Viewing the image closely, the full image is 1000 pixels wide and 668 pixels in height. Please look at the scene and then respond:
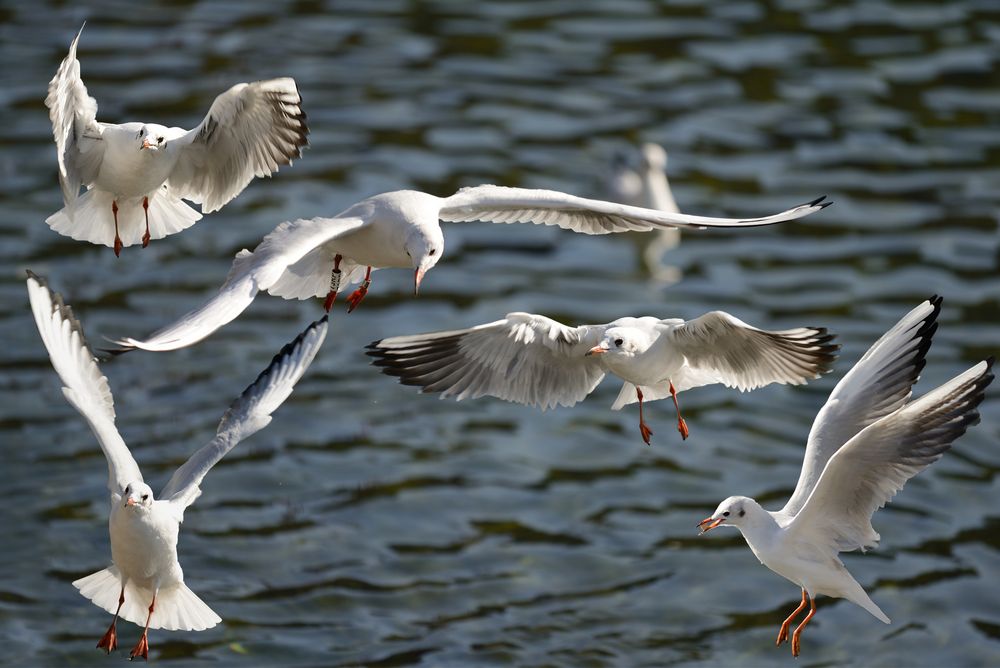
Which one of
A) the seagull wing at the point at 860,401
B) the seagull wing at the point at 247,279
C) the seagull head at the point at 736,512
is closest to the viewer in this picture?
the seagull wing at the point at 247,279

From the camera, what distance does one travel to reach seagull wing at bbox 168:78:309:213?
9609mm

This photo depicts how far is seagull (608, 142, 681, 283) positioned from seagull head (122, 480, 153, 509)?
10.1 metres

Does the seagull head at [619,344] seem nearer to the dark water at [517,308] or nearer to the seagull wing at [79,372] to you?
the seagull wing at [79,372]

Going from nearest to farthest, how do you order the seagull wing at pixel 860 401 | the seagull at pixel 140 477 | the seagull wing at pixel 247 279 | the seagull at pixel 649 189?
the seagull wing at pixel 247 279 < the seagull at pixel 140 477 < the seagull wing at pixel 860 401 < the seagull at pixel 649 189

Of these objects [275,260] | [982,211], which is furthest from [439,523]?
[982,211]

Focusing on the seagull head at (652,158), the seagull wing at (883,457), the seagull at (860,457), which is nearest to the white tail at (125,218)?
the seagull at (860,457)

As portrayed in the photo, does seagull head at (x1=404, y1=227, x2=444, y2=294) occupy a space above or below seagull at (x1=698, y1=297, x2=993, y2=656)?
above

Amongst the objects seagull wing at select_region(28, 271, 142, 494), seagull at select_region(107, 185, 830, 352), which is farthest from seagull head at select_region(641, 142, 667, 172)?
seagull wing at select_region(28, 271, 142, 494)

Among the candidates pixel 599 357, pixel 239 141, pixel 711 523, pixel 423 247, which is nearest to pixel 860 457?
pixel 711 523

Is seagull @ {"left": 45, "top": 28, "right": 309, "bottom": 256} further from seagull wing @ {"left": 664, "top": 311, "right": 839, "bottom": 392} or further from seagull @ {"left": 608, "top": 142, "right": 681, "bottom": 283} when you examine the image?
seagull @ {"left": 608, "top": 142, "right": 681, "bottom": 283}

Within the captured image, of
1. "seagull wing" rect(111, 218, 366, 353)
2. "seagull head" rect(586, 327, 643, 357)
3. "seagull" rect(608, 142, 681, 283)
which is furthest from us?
"seagull" rect(608, 142, 681, 283)

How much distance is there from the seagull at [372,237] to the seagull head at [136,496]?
1.24 metres

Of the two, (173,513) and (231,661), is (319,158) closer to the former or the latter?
(231,661)

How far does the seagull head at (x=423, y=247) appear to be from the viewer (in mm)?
8867
